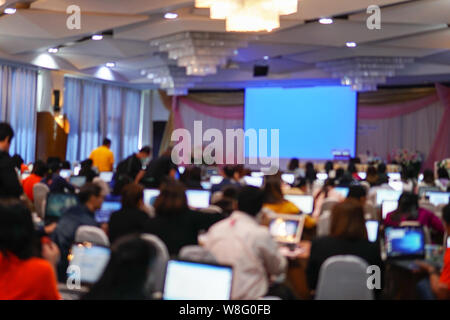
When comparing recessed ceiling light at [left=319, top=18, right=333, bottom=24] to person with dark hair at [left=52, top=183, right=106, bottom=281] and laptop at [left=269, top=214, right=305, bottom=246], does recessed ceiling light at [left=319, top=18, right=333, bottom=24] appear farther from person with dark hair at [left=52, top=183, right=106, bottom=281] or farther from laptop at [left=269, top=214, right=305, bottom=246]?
person with dark hair at [left=52, top=183, right=106, bottom=281]

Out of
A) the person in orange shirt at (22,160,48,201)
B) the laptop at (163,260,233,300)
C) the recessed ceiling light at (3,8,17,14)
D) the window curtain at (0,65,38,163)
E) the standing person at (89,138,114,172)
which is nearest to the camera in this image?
the laptop at (163,260,233,300)

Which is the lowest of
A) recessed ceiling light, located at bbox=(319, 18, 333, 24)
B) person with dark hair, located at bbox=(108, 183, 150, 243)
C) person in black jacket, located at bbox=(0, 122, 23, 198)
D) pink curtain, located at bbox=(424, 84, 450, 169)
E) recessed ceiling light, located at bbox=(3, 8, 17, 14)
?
person with dark hair, located at bbox=(108, 183, 150, 243)

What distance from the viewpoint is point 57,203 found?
7898 mm

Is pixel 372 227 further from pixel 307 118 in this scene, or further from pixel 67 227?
pixel 307 118

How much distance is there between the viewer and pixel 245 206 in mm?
4863

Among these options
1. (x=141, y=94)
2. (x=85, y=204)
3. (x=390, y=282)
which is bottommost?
(x=390, y=282)

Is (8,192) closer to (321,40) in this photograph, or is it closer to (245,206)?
(245,206)

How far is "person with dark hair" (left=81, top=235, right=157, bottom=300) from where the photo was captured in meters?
2.57

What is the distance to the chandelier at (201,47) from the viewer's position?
13.2 meters

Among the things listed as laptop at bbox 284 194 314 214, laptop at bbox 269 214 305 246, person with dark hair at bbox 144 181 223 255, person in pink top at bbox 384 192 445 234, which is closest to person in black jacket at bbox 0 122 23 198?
person with dark hair at bbox 144 181 223 255

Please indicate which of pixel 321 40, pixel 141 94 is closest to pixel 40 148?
pixel 141 94

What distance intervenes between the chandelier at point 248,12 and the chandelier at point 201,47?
3.77 m

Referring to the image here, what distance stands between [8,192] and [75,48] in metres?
11.1

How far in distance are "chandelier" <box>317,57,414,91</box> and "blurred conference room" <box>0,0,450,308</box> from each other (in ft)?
0.22
